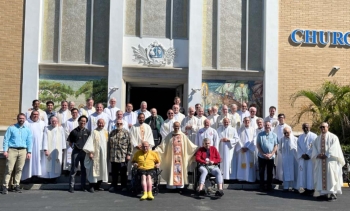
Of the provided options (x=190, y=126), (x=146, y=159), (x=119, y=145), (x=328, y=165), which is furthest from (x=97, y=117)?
(x=328, y=165)

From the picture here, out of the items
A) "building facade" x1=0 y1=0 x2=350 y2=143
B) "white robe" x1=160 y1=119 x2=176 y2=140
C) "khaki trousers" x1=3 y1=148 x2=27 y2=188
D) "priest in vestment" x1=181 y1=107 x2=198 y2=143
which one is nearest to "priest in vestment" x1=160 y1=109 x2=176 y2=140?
"white robe" x1=160 y1=119 x2=176 y2=140

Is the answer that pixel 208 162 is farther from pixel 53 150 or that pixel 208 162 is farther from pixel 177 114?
pixel 53 150

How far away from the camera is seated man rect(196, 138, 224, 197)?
12.1 m

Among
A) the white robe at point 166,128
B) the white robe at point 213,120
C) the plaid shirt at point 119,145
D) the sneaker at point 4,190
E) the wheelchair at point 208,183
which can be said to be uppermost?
the white robe at point 213,120

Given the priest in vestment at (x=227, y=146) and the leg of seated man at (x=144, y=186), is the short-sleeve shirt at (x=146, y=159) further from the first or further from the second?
the priest in vestment at (x=227, y=146)

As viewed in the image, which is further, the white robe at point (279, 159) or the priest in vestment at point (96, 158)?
the white robe at point (279, 159)

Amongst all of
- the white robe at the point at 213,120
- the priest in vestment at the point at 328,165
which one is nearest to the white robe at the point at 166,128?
the white robe at the point at 213,120

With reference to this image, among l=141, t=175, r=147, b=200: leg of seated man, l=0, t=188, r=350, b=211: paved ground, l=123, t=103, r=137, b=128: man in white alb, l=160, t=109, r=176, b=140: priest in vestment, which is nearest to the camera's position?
l=0, t=188, r=350, b=211: paved ground

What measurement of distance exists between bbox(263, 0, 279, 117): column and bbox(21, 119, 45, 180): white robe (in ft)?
27.7

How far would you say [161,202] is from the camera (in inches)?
440

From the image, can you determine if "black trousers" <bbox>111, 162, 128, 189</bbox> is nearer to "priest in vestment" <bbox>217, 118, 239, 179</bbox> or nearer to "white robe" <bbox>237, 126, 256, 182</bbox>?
"priest in vestment" <bbox>217, 118, 239, 179</bbox>

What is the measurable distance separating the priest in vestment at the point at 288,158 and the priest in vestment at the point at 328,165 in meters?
0.94

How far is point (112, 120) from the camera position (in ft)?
47.6

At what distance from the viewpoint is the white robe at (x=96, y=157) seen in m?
12.5
